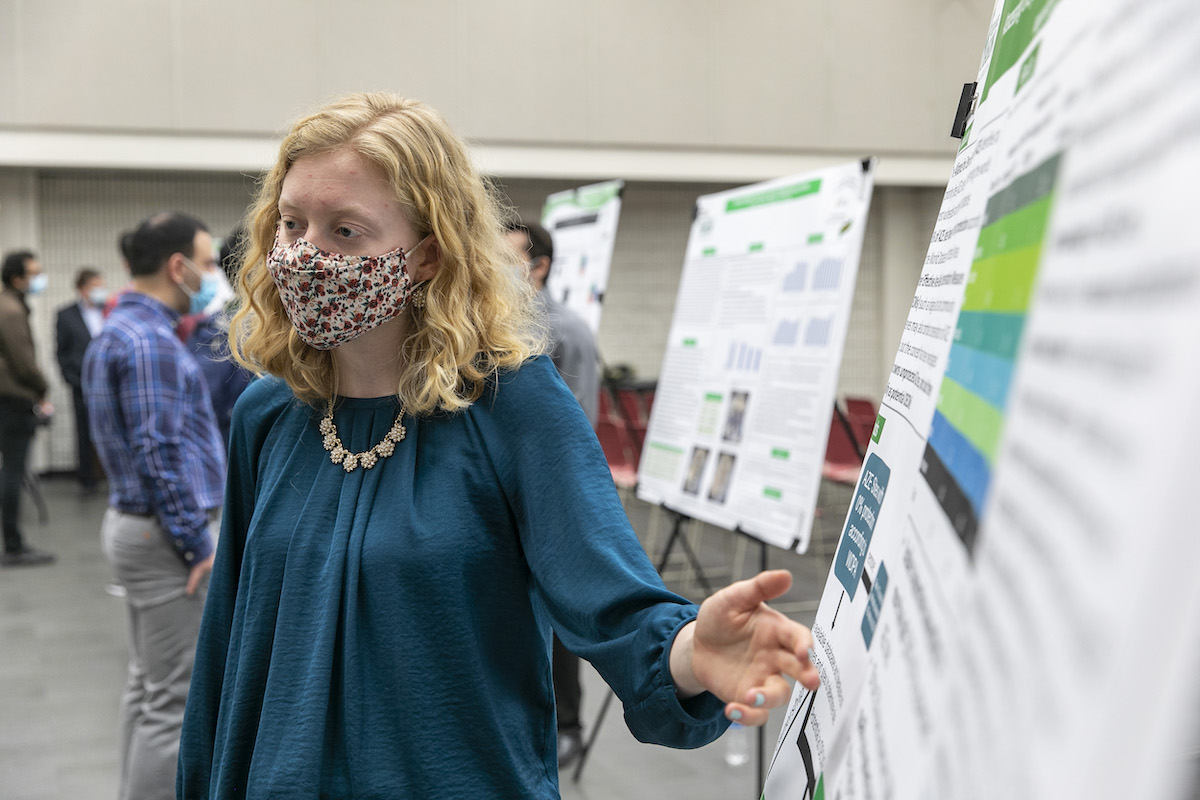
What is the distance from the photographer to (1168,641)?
0.28 m

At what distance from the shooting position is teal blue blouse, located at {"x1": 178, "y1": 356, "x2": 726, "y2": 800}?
3.78 ft

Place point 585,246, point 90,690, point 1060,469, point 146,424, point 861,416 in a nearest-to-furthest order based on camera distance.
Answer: point 1060,469
point 146,424
point 90,690
point 585,246
point 861,416

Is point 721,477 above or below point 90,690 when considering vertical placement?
above

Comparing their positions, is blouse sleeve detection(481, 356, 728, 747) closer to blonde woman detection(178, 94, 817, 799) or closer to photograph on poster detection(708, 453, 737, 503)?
blonde woman detection(178, 94, 817, 799)

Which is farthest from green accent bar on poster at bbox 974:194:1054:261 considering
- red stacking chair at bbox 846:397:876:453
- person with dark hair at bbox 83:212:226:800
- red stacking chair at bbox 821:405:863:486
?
red stacking chair at bbox 846:397:876:453

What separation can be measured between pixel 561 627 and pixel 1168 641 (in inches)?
35.1

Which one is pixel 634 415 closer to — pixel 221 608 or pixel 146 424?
pixel 146 424

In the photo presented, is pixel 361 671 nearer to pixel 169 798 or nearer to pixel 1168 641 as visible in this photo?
pixel 1168 641

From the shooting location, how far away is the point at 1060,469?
14.0 inches

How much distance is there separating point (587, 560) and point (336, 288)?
463mm

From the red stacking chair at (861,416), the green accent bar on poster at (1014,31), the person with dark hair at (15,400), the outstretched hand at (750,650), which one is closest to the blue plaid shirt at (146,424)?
the outstretched hand at (750,650)

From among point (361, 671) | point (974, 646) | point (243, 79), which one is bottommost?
point (361, 671)

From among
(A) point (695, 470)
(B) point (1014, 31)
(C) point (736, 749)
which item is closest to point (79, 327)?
(A) point (695, 470)

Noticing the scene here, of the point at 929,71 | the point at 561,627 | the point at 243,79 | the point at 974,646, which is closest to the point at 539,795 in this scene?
the point at 561,627
